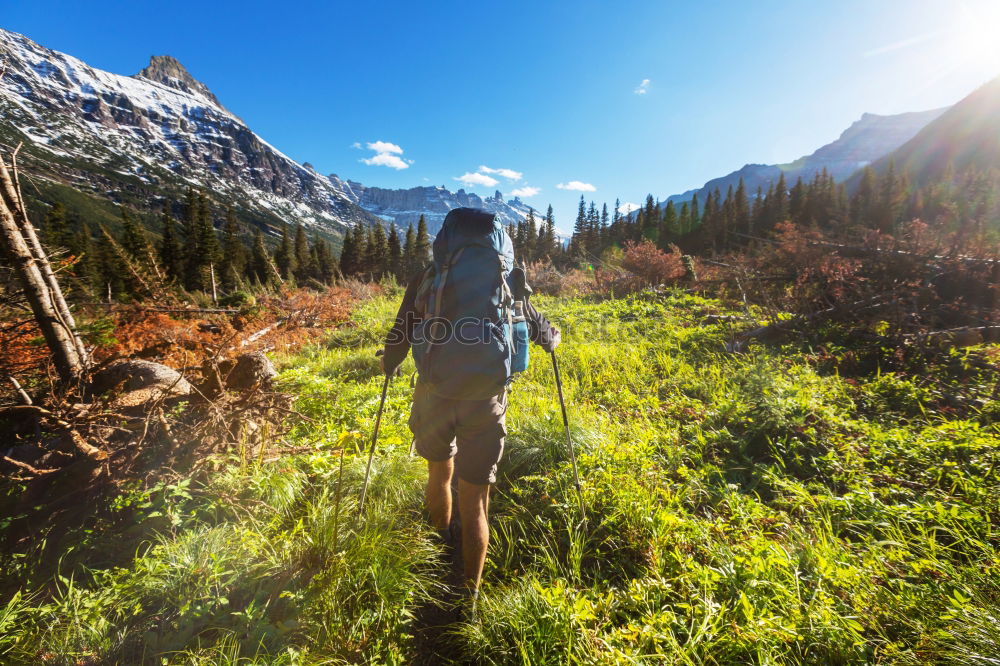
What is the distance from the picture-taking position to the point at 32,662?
1688 mm

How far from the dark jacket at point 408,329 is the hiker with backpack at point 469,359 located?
29cm

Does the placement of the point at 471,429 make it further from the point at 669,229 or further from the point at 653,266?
the point at 669,229

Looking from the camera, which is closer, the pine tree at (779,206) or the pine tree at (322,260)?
the pine tree at (322,260)

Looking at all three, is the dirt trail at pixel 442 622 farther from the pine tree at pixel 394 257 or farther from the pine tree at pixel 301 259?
the pine tree at pixel 301 259

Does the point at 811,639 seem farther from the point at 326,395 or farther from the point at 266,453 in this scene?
the point at 326,395

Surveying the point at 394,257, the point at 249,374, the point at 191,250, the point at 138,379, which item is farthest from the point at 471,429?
the point at 394,257

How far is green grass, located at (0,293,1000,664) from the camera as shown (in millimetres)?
1870

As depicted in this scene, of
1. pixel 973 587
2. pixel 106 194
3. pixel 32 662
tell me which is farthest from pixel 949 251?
pixel 106 194

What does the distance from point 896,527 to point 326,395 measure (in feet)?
18.5

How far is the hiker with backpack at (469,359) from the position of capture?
7.38ft

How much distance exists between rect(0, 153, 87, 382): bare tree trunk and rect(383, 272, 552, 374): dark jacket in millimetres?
2652

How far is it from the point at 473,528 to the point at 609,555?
108 centimetres

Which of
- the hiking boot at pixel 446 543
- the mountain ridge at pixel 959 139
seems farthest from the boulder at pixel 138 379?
the mountain ridge at pixel 959 139

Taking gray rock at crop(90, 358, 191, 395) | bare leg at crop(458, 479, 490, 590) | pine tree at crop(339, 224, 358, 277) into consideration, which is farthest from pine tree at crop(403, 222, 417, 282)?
bare leg at crop(458, 479, 490, 590)
